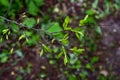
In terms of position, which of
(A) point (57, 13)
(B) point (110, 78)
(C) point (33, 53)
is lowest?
(B) point (110, 78)

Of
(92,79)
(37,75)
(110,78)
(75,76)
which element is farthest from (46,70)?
(110,78)

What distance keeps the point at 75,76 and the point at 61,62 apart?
226 millimetres

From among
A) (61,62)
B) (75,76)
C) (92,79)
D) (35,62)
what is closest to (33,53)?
(35,62)

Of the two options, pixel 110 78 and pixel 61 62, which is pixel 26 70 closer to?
pixel 61 62

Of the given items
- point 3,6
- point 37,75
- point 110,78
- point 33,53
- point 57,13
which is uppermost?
point 3,6

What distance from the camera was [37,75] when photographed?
3.12 m

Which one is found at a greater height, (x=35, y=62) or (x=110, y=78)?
(x=35, y=62)

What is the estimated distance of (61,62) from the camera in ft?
10.5

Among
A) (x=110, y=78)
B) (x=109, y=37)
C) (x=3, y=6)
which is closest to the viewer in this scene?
(x=3, y=6)

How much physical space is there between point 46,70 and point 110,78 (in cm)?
76

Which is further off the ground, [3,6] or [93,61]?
[3,6]

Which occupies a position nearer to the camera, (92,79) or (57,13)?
(92,79)

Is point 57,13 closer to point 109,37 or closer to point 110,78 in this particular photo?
point 109,37

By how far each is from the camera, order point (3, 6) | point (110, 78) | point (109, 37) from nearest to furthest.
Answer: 1. point (3, 6)
2. point (110, 78)
3. point (109, 37)
